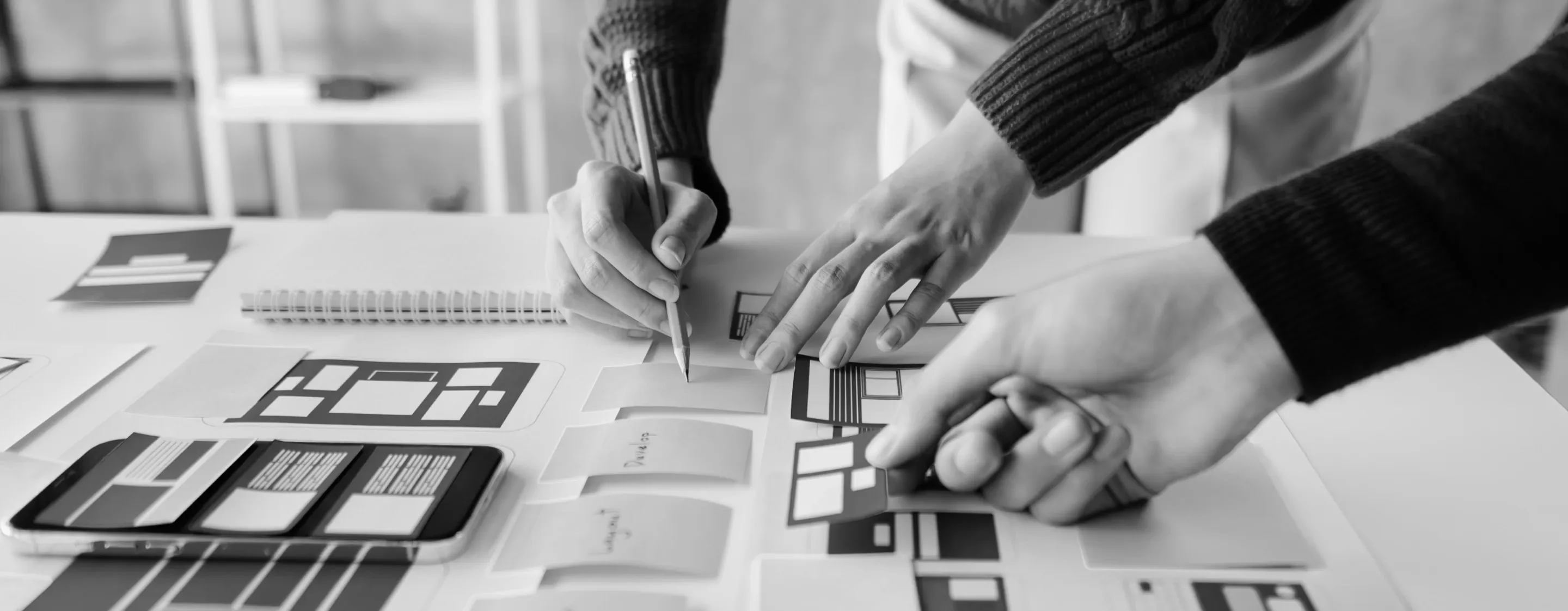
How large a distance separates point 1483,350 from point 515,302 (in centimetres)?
74

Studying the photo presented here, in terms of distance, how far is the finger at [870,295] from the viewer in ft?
2.45

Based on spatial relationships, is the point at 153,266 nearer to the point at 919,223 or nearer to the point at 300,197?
the point at 919,223

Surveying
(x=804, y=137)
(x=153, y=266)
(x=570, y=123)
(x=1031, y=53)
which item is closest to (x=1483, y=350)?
(x=1031, y=53)

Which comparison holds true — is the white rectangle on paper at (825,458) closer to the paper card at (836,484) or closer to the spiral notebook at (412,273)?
the paper card at (836,484)

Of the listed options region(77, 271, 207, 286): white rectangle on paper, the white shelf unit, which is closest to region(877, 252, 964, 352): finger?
region(77, 271, 207, 286): white rectangle on paper

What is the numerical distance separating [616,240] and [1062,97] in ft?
1.22

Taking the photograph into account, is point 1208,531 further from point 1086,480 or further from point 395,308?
point 395,308

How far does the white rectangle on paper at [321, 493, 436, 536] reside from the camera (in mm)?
522

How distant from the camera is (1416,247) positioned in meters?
0.47

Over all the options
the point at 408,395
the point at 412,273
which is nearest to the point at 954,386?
the point at 408,395

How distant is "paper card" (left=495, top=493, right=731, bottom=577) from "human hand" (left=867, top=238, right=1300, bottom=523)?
0.33ft

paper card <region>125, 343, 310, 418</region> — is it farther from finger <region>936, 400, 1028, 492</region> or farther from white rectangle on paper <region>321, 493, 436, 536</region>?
finger <region>936, 400, 1028, 492</region>

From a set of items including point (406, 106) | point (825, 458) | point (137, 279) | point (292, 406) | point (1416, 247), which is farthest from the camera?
point (406, 106)

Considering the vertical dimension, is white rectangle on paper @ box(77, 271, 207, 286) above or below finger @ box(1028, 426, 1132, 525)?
below
